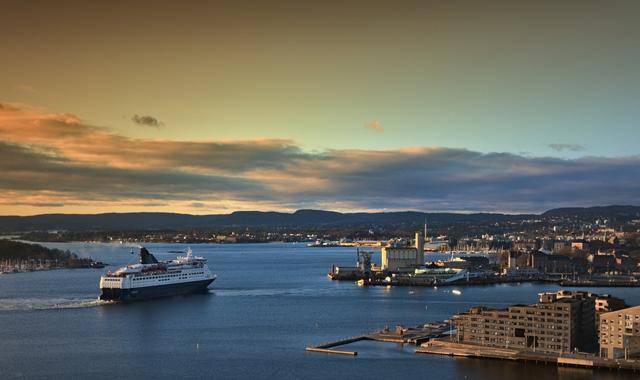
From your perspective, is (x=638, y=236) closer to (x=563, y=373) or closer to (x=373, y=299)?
(x=373, y=299)

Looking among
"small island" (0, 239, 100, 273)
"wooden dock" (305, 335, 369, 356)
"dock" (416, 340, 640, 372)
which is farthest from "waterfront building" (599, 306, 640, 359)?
"small island" (0, 239, 100, 273)

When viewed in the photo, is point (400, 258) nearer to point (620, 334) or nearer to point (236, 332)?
point (236, 332)

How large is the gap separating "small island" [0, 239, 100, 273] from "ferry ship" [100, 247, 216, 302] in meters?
23.3

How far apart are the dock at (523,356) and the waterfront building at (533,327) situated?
1.36 feet

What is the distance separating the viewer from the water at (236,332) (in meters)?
20.0

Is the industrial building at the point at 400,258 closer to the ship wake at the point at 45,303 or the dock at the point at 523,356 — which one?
the ship wake at the point at 45,303

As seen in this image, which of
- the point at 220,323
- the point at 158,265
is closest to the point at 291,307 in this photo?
the point at 220,323

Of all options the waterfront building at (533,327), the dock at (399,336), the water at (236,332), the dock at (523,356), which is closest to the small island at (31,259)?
the water at (236,332)

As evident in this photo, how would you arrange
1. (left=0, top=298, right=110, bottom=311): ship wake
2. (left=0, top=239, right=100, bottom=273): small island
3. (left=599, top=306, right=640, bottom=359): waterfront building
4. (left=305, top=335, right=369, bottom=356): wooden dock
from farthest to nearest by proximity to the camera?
(left=0, top=239, right=100, bottom=273): small island < (left=0, top=298, right=110, bottom=311): ship wake < (left=305, top=335, right=369, bottom=356): wooden dock < (left=599, top=306, right=640, bottom=359): waterfront building

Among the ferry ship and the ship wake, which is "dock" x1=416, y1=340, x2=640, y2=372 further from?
the ferry ship

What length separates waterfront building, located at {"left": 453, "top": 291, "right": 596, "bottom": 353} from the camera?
21625 mm

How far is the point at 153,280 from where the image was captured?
36344 millimetres

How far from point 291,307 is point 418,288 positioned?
1326cm

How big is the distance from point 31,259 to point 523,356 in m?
50.0
